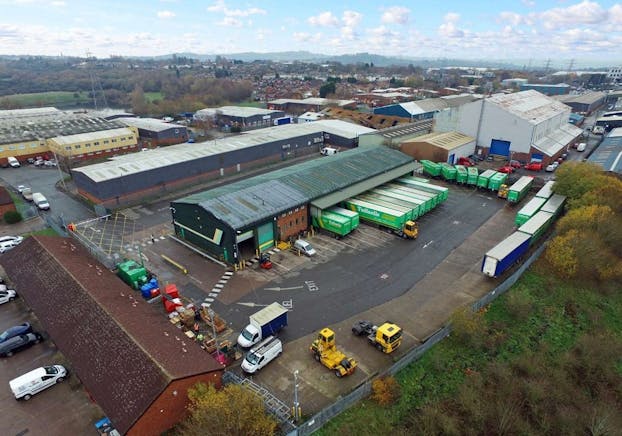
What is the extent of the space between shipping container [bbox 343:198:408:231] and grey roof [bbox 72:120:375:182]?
2733 cm

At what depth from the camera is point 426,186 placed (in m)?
50.5

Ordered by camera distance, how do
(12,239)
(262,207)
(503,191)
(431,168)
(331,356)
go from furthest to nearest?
(431,168) < (503,191) < (12,239) < (262,207) < (331,356)

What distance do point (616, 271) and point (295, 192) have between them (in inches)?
1289

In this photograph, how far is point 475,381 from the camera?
22453 mm

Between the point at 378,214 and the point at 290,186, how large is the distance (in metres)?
11.0

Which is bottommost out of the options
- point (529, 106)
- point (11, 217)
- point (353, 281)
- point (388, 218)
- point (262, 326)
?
point (353, 281)

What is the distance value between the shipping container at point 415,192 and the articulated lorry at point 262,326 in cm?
2794

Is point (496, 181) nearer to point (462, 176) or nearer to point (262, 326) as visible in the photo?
point (462, 176)

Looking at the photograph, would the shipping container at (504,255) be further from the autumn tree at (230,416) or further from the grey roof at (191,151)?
the grey roof at (191,151)

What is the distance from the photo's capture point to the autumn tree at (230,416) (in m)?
16.2

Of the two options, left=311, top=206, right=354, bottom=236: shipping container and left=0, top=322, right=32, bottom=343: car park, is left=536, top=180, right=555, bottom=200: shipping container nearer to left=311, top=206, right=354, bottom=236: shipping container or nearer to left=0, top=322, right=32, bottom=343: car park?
left=311, top=206, right=354, bottom=236: shipping container

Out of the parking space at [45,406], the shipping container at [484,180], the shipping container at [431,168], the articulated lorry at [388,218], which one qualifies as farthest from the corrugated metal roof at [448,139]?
the parking space at [45,406]

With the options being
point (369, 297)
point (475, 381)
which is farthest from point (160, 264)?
point (475, 381)

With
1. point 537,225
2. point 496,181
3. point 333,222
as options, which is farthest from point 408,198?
point 496,181
